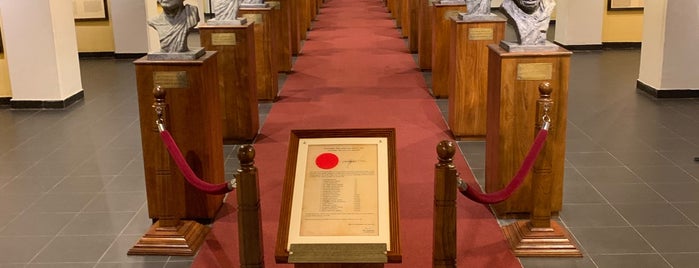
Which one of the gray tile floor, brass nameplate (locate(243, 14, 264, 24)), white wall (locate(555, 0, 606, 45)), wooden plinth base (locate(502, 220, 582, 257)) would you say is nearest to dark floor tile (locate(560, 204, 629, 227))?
the gray tile floor

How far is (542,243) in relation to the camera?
4914mm

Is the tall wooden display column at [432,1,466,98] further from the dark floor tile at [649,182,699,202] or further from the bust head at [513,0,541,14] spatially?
the dark floor tile at [649,182,699,202]

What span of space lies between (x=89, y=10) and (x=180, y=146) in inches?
383

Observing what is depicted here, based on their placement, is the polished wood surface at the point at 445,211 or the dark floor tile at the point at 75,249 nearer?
the polished wood surface at the point at 445,211

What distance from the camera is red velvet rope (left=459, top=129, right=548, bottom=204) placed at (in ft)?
13.0

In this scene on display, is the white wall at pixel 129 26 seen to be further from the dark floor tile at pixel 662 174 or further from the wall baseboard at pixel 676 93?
the dark floor tile at pixel 662 174

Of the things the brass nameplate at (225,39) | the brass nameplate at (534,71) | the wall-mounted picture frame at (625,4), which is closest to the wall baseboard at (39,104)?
the brass nameplate at (225,39)

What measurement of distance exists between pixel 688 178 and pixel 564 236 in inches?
82.3

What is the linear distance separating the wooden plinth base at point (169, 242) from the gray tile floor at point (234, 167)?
0.06 m

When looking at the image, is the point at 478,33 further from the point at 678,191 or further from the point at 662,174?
the point at 678,191

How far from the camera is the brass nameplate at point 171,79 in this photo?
5.24 meters

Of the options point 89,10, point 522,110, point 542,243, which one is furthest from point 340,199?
point 89,10

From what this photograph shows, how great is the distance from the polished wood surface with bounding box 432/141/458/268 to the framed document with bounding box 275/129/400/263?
258 mm

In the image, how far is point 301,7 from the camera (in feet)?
54.6
